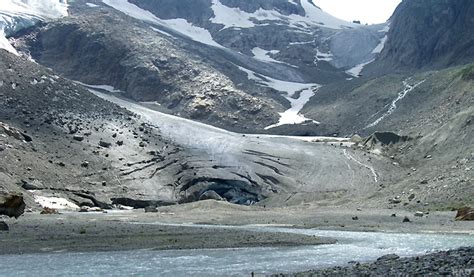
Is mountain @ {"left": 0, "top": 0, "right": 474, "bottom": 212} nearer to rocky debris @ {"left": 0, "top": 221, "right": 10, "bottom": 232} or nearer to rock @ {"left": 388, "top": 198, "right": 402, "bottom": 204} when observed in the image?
rock @ {"left": 388, "top": 198, "right": 402, "bottom": 204}

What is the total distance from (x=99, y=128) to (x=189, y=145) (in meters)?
13.9

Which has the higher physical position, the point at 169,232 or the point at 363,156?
the point at 363,156

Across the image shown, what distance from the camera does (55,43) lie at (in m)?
155

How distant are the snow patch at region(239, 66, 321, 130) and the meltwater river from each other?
99457 millimetres

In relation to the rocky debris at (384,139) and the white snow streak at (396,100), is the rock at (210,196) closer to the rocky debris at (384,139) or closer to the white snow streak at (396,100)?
the rocky debris at (384,139)

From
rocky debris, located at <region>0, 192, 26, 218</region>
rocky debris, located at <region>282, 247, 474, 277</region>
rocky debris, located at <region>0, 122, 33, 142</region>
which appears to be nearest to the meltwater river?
rocky debris, located at <region>282, 247, 474, 277</region>

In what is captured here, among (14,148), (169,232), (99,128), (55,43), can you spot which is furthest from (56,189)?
(55,43)

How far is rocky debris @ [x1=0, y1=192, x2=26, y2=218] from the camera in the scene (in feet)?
160

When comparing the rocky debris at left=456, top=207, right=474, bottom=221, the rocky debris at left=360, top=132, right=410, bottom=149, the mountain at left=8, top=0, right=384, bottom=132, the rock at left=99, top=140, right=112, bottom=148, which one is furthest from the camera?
the mountain at left=8, top=0, right=384, bottom=132

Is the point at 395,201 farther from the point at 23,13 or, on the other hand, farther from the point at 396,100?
the point at 23,13

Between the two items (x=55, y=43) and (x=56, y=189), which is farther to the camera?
(x=55, y=43)

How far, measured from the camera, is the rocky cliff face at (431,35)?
16188cm

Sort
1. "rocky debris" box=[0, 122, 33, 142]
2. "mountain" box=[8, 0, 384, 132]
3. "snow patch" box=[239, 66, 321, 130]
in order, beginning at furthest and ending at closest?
"mountain" box=[8, 0, 384, 132]
"snow patch" box=[239, 66, 321, 130]
"rocky debris" box=[0, 122, 33, 142]

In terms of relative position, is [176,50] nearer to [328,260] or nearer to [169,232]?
[169,232]
